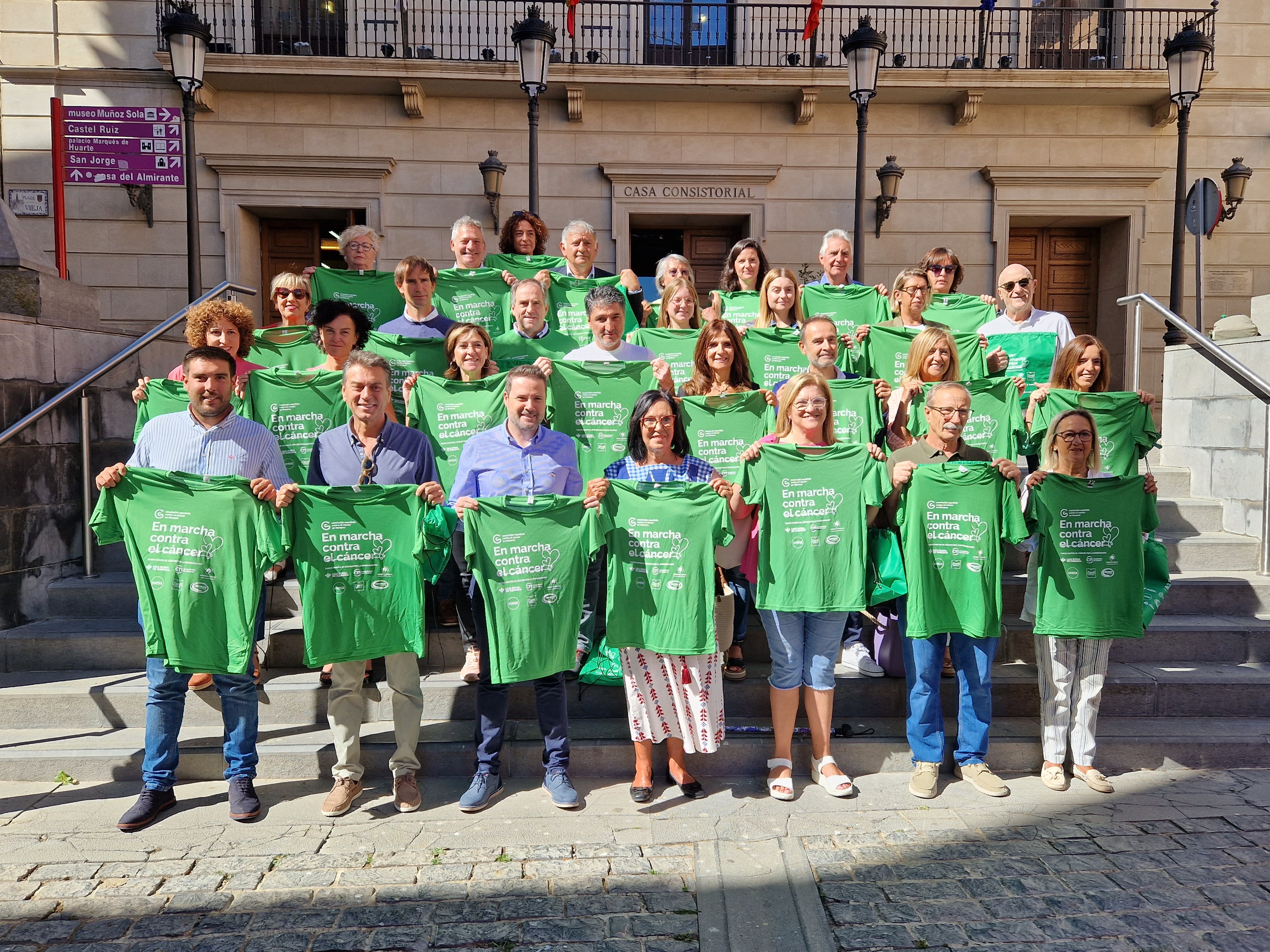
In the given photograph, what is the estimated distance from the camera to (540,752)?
4.43m

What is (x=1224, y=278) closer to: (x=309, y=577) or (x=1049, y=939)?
(x=1049, y=939)

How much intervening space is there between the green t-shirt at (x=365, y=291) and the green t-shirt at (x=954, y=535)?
429 cm

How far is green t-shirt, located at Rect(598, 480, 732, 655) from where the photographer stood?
4.05m

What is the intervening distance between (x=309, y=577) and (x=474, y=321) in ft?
9.80

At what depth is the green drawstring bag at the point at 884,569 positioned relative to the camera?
4.22 meters

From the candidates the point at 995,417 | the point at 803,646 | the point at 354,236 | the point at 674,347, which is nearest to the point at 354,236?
the point at 354,236

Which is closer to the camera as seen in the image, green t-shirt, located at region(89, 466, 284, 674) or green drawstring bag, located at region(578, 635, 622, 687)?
green t-shirt, located at region(89, 466, 284, 674)

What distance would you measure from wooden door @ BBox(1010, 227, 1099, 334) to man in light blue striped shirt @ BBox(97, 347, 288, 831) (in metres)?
13.2

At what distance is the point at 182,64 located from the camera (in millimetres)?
8938

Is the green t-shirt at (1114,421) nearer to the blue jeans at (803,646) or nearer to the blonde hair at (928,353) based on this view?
the blonde hair at (928,353)

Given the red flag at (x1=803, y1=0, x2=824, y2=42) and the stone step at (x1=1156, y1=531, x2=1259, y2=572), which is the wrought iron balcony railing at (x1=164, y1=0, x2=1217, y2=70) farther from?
the stone step at (x1=1156, y1=531, x2=1259, y2=572)

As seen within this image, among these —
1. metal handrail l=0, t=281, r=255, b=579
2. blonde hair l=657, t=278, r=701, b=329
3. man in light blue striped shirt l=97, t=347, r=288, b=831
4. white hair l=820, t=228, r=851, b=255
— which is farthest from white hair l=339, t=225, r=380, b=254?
white hair l=820, t=228, r=851, b=255

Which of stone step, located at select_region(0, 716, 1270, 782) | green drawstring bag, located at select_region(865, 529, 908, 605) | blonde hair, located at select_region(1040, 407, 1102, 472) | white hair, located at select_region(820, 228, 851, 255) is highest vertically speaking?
white hair, located at select_region(820, 228, 851, 255)

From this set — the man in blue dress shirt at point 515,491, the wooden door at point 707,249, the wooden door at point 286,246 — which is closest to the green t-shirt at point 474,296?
the man in blue dress shirt at point 515,491
